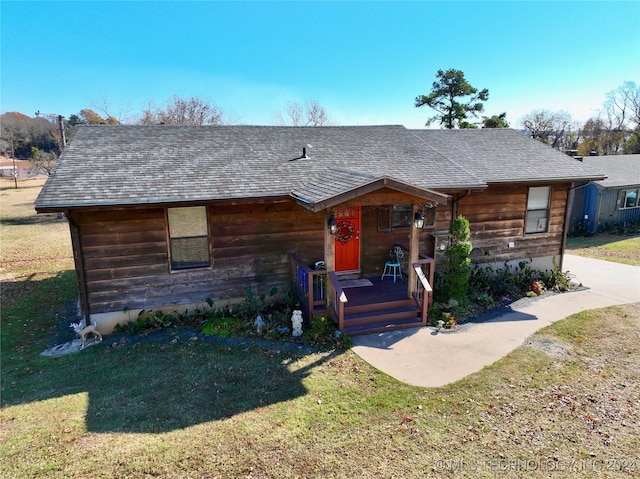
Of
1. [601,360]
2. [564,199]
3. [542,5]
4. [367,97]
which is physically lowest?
[601,360]

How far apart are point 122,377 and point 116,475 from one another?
7.67 feet

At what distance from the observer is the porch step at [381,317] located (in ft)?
24.9

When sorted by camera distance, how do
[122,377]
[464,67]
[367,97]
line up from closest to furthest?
[122,377] < [464,67] < [367,97]

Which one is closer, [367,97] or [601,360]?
[601,360]

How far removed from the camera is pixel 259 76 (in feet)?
112

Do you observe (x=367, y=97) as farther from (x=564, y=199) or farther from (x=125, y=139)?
(x=125, y=139)

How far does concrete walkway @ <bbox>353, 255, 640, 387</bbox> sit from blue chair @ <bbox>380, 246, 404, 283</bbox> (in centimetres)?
218

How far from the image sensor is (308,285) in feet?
24.7

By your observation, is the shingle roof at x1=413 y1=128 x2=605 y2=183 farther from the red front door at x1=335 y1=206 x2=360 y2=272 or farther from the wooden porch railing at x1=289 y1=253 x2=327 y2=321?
the wooden porch railing at x1=289 y1=253 x2=327 y2=321

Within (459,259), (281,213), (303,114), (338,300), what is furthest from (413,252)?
(303,114)

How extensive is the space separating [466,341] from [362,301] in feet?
7.39

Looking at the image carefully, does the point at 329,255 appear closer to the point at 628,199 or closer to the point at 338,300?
the point at 338,300

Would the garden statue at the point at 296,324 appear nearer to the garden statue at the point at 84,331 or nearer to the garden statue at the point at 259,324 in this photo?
the garden statue at the point at 259,324

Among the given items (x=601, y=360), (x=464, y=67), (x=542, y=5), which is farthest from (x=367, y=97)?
(x=601, y=360)
